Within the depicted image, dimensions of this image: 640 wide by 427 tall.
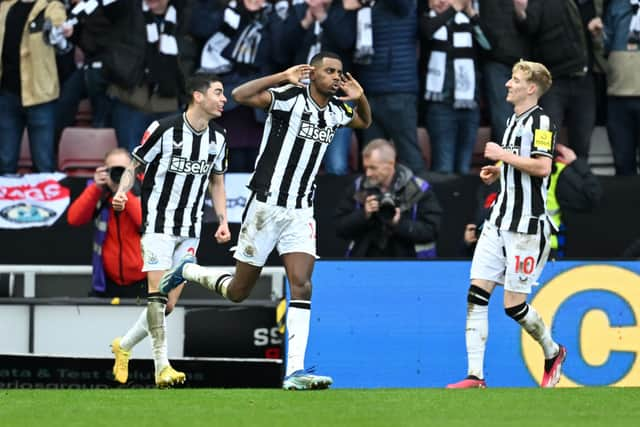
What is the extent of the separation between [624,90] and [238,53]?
12.0ft

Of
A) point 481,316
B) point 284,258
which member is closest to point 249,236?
point 284,258

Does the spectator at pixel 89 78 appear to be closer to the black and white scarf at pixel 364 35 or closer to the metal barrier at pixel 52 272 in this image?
the metal barrier at pixel 52 272

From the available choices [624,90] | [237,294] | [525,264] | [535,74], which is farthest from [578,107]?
[237,294]

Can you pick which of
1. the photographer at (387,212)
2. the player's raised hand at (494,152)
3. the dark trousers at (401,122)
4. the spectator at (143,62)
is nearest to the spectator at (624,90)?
the dark trousers at (401,122)

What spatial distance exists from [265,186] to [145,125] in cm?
462

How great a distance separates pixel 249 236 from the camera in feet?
32.5

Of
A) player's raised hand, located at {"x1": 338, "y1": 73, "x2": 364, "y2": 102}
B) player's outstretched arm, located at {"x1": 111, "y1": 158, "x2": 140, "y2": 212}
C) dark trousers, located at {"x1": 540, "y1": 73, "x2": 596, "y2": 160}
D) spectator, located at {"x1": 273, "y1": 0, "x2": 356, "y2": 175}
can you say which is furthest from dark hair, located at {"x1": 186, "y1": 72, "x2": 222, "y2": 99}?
dark trousers, located at {"x1": 540, "y1": 73, "x2": 596, "y2": 160}

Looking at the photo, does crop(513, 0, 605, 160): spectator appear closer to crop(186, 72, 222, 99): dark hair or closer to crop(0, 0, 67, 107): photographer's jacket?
crop(186, 72, 222, 99): dark hair

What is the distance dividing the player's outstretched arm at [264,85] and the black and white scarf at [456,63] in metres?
4.42

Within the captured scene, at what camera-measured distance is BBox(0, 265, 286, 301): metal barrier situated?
507 inches

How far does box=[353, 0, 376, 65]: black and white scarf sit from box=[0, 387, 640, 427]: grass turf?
15.8ft

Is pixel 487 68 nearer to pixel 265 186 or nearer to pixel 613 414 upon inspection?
pixel 265 186

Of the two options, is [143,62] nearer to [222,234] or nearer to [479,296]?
[222,234]

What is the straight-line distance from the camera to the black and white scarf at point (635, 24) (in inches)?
557
